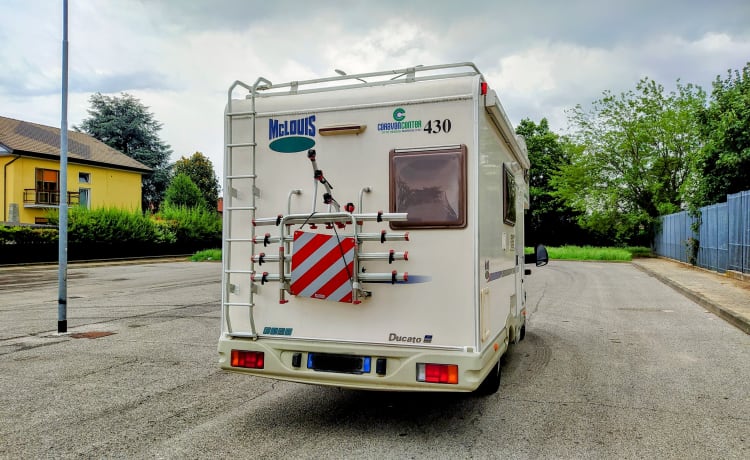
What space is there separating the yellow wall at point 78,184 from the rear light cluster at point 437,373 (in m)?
34.2

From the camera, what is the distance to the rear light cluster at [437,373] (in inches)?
170

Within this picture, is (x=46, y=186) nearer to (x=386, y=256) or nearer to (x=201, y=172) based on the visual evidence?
(x=201, y=172)

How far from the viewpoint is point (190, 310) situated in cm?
1225

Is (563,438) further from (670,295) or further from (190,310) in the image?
(670,295)

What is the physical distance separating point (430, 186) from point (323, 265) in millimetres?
1005

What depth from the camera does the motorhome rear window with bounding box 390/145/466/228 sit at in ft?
14.7

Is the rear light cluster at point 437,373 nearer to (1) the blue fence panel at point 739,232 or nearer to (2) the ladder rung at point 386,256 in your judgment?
(2) the ladder rung at point 386,256

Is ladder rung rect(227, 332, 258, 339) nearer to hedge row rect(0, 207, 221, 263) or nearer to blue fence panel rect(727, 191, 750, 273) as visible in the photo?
blue fence panel rect(727, 191, 750, 273)

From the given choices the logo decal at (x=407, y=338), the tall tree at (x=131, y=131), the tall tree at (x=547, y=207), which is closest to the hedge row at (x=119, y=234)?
the tall tree at (x=131, y=131)

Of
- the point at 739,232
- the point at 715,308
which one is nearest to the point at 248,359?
the point at 715,308

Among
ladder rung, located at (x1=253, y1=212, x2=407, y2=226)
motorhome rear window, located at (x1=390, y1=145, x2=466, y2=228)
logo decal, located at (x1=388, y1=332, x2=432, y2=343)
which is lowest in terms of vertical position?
logo decal, located at (x1=388, y1=332, x2=432, y2=343)

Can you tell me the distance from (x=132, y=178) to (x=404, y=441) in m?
44.4

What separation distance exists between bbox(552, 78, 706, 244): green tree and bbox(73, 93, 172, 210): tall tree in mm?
38502

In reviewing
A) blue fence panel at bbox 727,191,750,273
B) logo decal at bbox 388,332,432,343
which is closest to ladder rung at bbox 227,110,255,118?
logo decal at bbox 388,332,432,343
